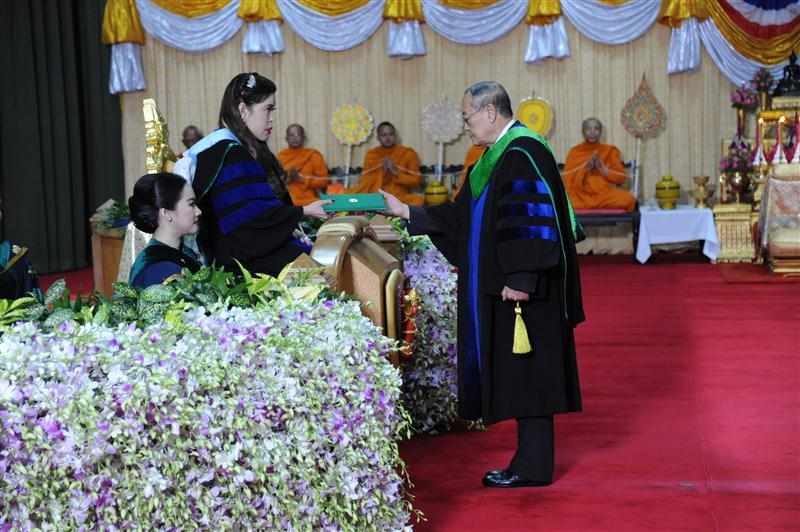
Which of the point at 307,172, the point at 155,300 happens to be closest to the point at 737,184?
the point at 307,172

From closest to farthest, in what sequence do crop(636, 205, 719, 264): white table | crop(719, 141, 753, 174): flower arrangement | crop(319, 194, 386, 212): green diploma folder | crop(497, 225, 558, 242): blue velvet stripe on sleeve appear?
1. crop(497, 225, 558, 242): blue velvet stripe on sleeve
2. crop(319, 194, 386, 212): green diploma folder
3. crop(636, 205, 719, 264): white table
4. crop(719, 141, 753, 174): flower arrangement

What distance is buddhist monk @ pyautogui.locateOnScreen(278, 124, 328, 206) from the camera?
41.8ft

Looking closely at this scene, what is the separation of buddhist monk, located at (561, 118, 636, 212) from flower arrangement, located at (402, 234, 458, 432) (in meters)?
7.08

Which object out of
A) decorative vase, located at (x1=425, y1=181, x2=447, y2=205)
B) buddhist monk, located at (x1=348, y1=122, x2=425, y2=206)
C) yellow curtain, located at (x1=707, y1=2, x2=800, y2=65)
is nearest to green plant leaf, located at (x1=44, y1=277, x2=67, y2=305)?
decorative vase, located at (x1=425, y1=181, x2=447, y2=205)

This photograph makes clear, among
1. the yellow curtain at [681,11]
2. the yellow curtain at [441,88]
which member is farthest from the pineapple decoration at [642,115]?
the yellow curtain at [681,11]

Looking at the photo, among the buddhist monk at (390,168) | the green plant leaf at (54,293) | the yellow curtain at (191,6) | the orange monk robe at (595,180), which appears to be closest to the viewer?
the green plant leaf at (54,293)

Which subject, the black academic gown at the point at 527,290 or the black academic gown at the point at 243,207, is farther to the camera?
the black academic gown at the point at 243,207

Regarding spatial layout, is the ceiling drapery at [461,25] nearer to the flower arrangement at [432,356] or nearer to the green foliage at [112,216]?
the green foliage at [112,216]

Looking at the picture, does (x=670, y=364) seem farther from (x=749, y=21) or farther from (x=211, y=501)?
(x=749, y=21)

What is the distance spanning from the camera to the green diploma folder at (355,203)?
14.0ft

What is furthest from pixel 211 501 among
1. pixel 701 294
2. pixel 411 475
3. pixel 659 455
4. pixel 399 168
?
pixel 399 168

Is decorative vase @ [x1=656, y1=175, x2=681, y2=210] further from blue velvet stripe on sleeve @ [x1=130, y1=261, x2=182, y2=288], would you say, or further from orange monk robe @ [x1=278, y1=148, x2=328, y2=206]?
blue velvet stripe on sleeve @ [x1=130, y1=261, x2=182, y2=288]

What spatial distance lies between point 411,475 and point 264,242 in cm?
110

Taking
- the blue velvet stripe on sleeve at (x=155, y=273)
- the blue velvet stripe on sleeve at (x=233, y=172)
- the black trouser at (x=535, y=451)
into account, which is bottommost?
the black trouser at (x=535, y=451)
